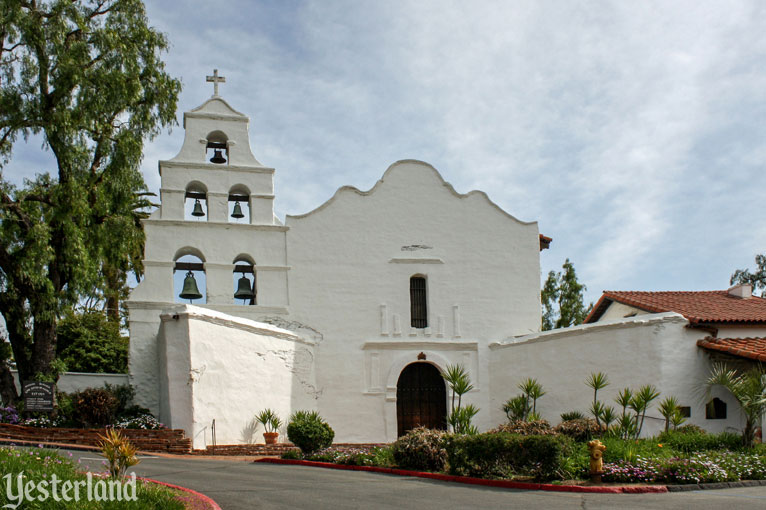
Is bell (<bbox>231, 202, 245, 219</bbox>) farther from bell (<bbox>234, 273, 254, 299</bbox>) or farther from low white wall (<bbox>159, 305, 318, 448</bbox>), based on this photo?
low white wall (<bbox>159, 305, 318, 448</bbox>)

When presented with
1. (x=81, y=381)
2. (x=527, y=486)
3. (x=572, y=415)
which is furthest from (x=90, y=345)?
(x=527, y=486)

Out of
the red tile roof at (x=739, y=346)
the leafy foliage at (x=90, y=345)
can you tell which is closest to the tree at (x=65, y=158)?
the leafy foliage at (x=90, y=345)

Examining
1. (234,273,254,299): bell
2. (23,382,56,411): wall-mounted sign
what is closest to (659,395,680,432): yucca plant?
(234,273,254,299): bell

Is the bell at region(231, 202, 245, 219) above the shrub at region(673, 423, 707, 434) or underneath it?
above

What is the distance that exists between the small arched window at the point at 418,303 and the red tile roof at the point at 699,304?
19.3 ft

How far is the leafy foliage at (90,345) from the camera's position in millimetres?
27237

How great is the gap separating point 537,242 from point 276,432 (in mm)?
11056

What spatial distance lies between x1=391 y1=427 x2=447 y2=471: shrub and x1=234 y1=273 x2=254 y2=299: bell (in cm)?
902

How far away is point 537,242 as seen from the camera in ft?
83.6

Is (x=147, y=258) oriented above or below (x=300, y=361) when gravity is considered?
above

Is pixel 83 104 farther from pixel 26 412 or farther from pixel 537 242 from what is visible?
pixel 537 242

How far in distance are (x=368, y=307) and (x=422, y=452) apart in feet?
30.4

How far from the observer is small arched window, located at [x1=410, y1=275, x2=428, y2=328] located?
79.7ft

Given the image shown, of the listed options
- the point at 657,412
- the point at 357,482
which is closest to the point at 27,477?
the point at 357,482
